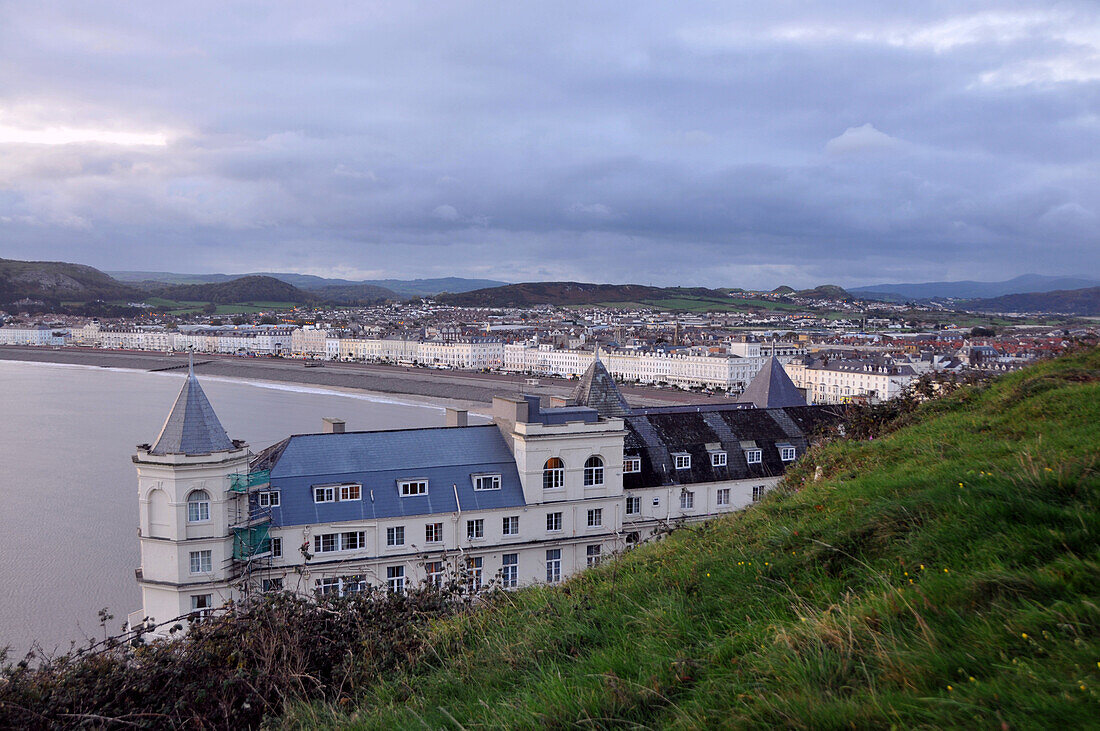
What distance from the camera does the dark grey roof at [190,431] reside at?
59.6 ft

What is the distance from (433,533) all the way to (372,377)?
97377 millimetres

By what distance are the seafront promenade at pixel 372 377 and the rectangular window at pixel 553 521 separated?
5195 centimetres

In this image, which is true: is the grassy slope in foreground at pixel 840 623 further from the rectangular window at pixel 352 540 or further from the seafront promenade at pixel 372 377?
the seafront promenade at pixel 372 377

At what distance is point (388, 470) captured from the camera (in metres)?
20.8

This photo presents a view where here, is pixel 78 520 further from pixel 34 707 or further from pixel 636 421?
pixel 34 707

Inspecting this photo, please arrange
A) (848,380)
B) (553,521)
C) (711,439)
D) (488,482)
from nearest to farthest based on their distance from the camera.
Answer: (488,482), (553,521), (711,439), (848,380)

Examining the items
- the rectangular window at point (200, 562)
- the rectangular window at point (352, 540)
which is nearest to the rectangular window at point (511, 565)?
the rectangular window at point (352, 540)

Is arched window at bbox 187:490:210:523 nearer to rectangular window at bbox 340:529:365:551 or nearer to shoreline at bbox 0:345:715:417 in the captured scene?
rectangular window at bbox 340:529:365:551

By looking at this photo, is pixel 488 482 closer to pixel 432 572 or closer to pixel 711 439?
pixel 711 439

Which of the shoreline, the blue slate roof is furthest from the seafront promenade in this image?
the blue slate roof

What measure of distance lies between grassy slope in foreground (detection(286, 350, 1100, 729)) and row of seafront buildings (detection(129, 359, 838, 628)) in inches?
389

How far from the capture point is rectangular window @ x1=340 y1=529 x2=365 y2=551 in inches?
769

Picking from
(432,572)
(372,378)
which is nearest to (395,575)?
(432,572)

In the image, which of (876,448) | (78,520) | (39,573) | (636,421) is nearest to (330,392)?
(78,520)
